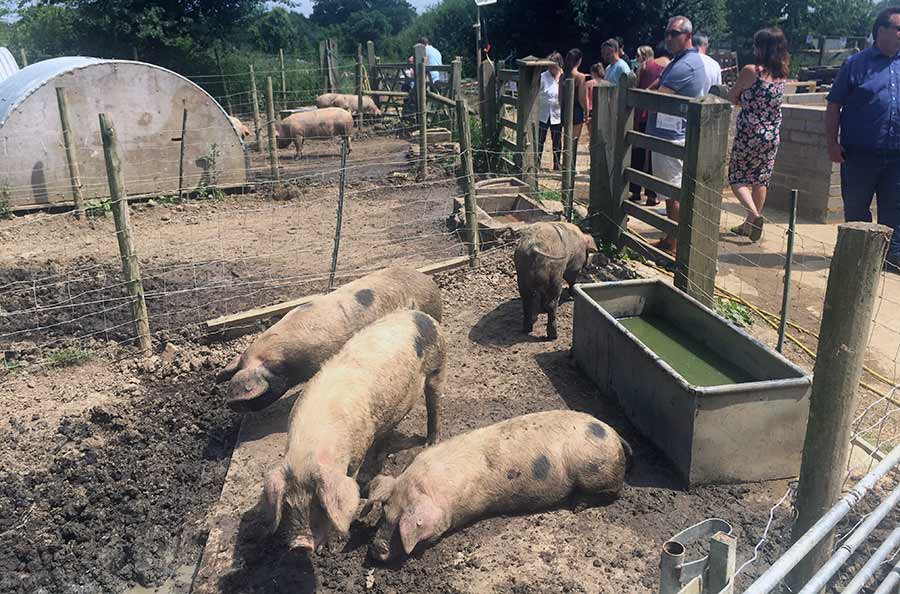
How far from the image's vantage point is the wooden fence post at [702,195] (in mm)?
5469

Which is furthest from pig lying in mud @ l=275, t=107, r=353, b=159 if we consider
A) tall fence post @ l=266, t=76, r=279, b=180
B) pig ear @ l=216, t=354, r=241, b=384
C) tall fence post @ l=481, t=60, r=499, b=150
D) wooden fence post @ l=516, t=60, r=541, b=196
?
pig ear @ l=216, t=354, r=241, b=384

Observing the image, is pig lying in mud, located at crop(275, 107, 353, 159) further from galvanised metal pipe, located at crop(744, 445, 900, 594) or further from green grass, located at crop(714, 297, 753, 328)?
galvanised metal pipe, located at crop(744, 445, 900, 594)

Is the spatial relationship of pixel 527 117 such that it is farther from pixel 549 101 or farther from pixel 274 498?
pixel 274 498

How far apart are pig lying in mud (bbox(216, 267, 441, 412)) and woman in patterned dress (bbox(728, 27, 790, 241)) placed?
375cm

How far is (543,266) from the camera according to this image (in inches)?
229

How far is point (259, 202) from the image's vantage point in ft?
36.7

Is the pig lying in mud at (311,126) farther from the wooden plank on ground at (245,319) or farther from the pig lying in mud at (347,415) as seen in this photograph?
the pig lying in mud at (347,415)

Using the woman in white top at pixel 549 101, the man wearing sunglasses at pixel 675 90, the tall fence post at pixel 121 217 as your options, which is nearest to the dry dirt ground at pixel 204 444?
the tall fence post at pixel 121 217

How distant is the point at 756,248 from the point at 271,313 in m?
4.82

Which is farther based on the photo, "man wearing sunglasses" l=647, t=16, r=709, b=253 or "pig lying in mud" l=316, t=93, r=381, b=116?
"pig lying in mud" l=316, t=93, r=381, b=116

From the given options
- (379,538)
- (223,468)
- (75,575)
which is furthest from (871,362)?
(75,575)

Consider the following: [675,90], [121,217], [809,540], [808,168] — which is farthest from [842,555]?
[808,168]

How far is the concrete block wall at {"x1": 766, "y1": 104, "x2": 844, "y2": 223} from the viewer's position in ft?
28.3

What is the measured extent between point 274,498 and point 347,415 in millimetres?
658
